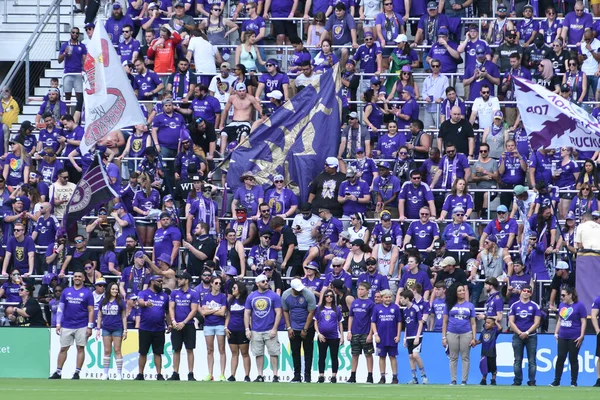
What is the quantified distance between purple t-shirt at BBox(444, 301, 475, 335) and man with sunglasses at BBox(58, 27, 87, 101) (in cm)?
1081

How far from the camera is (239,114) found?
29.3 m

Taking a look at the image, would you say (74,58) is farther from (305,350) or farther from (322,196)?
(305,350)

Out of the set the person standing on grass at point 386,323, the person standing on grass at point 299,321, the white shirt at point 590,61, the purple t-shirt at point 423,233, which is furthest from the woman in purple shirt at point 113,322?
the white shirt at point 590,61

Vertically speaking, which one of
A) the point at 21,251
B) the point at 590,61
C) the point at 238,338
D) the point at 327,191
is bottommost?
the point at 238,338

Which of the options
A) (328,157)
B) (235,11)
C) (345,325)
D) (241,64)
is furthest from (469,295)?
(235,11)

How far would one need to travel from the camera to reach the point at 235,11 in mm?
31594

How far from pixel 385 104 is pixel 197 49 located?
4.35 metres

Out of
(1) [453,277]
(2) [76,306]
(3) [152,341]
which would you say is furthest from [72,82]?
(1) [453,277]

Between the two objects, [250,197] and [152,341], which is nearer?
[152,341]

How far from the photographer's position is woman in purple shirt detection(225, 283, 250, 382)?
976 inches

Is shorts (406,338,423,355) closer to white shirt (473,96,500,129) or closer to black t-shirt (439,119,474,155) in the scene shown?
black t-shirt (439,119,474,155)

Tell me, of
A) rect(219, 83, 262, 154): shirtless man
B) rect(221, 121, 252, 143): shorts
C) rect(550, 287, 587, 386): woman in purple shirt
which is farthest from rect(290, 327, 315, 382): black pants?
rect(221, 121, 252, 143): shorts

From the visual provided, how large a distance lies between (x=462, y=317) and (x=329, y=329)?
220cm

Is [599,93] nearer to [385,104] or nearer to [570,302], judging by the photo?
[385,104]
